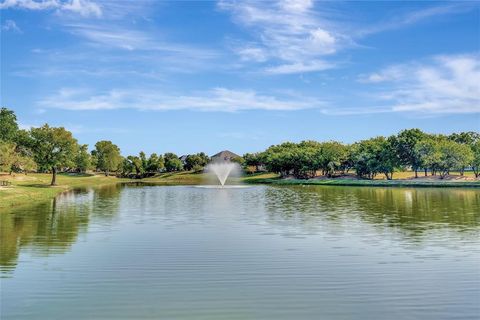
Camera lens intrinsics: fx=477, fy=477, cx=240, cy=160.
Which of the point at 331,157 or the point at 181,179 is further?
the point at 181,179

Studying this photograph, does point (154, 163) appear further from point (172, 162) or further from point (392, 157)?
point (392, 157)

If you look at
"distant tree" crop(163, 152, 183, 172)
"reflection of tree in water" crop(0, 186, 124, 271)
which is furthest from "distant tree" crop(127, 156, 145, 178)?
"reflection of tree in water" crop(0, 186, 124, 271)

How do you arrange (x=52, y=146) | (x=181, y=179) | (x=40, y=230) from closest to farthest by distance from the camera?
1. (x=40, y=230)
2. (x=52, y=146)
3. (x=181, y=179)

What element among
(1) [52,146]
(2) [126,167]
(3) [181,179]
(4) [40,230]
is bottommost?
(4) [40,230]

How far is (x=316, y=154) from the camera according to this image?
136750 mm

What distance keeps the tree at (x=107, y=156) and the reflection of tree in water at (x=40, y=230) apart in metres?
119

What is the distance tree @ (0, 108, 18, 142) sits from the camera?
117m

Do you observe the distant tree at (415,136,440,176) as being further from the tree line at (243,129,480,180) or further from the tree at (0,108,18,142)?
the tree at (0,108,18,142)

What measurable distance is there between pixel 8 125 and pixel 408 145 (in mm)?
98922

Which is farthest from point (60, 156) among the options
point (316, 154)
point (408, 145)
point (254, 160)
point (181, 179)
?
point (254, 160)

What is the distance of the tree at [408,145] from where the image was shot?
380 feet

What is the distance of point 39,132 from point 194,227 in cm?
6930

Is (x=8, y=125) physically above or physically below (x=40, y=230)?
above

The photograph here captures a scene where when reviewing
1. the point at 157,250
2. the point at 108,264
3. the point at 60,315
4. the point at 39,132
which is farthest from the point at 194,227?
the point at 39,132
